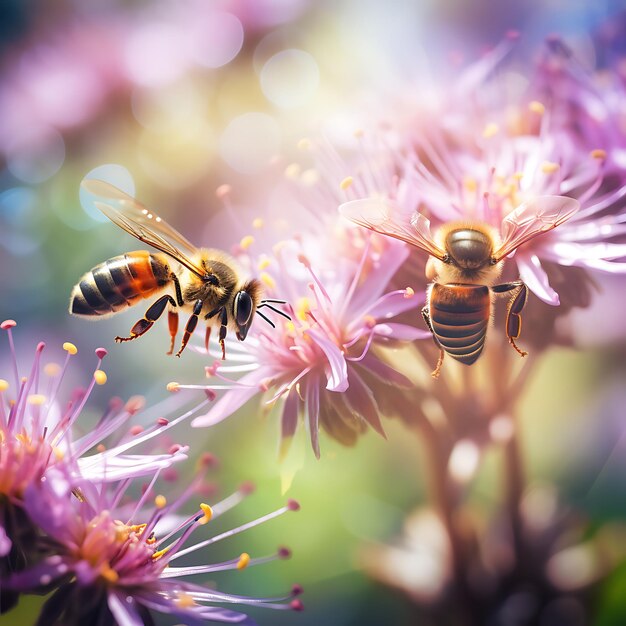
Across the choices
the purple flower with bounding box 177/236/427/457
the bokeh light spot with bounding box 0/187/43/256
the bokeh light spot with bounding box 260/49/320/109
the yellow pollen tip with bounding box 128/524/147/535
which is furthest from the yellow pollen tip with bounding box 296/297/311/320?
the bokeh light spot with bounding box 0/187/43/256

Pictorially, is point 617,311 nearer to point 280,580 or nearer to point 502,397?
point 502,397

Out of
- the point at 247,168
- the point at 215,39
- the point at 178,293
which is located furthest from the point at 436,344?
the point at 215,39

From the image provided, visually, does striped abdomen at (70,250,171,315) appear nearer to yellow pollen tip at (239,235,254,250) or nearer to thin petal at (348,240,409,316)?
yellow pollen tip at (239,235,254,250)

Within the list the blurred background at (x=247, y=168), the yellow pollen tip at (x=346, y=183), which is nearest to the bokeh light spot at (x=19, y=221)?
the blurred background at (x=247, y=168)

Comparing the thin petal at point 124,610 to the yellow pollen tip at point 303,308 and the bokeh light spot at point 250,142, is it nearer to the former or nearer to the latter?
the yellow pollen tip at point 303,308

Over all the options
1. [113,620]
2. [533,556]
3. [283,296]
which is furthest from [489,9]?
[113,620]
